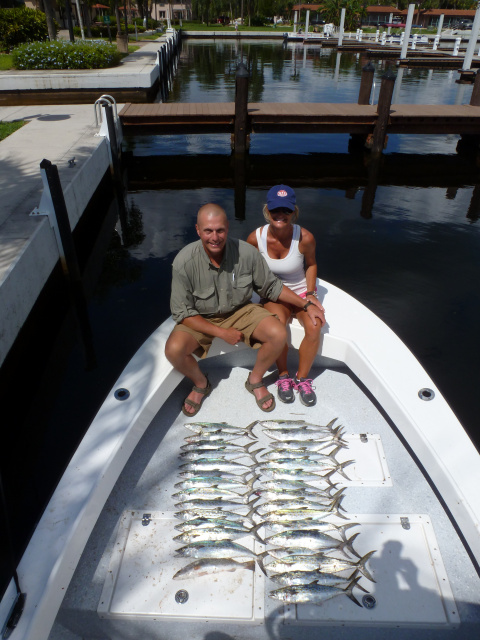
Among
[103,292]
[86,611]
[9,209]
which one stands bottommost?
[103,292]

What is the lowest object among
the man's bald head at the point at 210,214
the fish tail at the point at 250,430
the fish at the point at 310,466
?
the fish tail at the point at 250,430

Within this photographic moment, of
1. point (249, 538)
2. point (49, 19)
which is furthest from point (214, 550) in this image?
point (49, 19)

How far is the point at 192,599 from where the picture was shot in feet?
8.64

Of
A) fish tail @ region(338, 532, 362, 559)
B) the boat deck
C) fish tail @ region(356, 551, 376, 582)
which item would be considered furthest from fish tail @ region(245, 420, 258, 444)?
fish tail @ region(356, 551, 376, 582)

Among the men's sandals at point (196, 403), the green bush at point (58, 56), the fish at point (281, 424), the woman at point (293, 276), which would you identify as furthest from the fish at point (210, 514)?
the green bush at point (58, 56)

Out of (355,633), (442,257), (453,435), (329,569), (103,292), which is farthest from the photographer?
(442,257)

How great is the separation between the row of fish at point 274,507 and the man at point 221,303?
1.43ft

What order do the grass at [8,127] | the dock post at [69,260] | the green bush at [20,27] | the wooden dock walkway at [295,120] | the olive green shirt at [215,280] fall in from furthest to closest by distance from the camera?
the green bush at [20,27], the wooden dock walkway at [295,120], the grass at [8,127], the dock post at [69,260], the olive green shirt at [215,280]

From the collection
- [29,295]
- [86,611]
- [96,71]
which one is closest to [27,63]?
[96,71]

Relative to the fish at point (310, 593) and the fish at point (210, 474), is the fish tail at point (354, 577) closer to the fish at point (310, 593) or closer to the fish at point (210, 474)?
the fish at point (310, 593)

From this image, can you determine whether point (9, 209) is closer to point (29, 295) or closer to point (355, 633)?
point (29, 295)

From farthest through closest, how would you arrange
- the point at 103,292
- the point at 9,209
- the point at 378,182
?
1. the point at 378,182
2. the point at 103,292
3. the point at 9,209

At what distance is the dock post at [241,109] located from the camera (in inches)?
448

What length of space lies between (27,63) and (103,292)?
58.7 feet
